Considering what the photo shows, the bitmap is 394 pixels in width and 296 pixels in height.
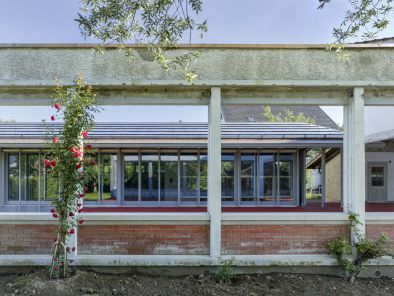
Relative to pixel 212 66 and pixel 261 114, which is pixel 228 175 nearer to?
pixel 212 66

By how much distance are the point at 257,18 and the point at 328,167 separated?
60.4 feet

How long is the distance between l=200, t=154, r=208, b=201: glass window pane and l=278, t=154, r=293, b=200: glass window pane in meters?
3.30

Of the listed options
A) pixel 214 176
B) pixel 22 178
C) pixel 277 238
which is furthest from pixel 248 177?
pixel 214 176

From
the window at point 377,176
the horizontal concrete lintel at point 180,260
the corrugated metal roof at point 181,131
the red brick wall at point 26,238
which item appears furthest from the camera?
the window at point 377,176

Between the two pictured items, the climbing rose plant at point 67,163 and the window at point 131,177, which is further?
the window at point 131,177

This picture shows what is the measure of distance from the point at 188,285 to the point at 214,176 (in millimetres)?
1956

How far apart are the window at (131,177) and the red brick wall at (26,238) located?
32.4 feet

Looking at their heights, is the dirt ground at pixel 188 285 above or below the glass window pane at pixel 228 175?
below

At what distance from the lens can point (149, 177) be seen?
1705 cm

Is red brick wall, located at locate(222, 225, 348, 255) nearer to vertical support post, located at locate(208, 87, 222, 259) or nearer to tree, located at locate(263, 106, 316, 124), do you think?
vertical support post, located at locate(208, 87, 222, 259)

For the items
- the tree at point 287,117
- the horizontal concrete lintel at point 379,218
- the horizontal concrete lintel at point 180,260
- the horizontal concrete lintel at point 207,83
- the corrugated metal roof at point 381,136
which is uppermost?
the tree at point 287,117

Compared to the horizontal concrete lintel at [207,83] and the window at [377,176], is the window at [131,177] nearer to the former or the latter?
the horizontal concrete lintel at [207,83]

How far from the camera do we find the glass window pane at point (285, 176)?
16953 mm

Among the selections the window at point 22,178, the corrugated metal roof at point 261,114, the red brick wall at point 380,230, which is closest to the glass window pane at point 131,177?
the window at point 22,178
